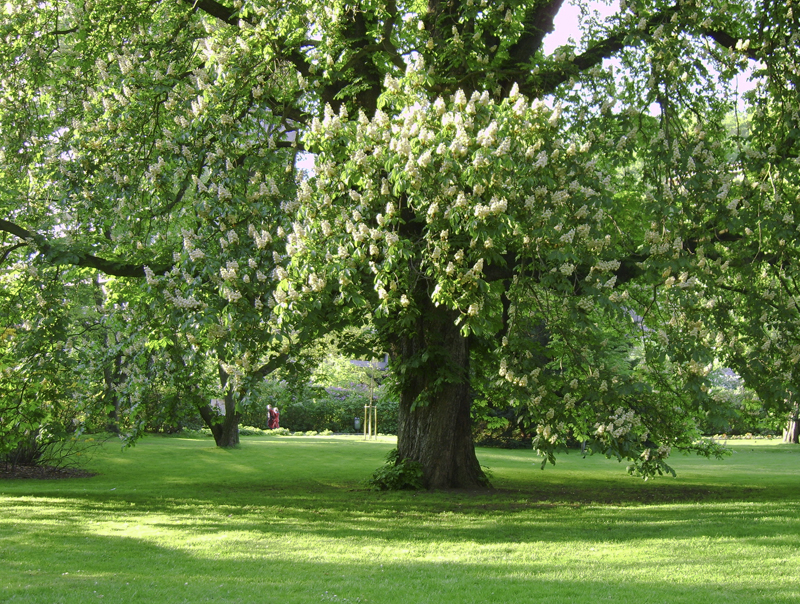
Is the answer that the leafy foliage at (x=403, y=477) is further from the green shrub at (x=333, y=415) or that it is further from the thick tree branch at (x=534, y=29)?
the green shrub at (x=333, y=415)

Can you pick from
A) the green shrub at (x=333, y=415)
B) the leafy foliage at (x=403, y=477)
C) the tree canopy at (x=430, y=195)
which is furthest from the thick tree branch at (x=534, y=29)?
the green shrub at (x=333, y=415)

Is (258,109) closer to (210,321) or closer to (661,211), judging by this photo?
(210,321)

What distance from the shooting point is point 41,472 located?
57.9ft

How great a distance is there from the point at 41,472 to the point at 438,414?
10.0 meters

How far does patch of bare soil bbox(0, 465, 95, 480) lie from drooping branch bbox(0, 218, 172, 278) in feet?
22.7

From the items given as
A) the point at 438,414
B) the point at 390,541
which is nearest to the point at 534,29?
the point at 438,414

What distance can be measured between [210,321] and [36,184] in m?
7.68

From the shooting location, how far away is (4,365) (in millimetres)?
13469

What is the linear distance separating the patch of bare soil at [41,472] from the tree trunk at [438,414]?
8.41 metres

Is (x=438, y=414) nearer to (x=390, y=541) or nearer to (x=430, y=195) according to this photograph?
(x=390, y=541)

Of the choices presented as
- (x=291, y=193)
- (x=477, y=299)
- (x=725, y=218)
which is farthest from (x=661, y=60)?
(x=291, y=193)

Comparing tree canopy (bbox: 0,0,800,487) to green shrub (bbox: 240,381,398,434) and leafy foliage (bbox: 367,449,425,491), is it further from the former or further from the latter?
green shrub (bbox: 240,381,398,434)

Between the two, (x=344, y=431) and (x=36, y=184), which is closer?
(x=36, y=184)

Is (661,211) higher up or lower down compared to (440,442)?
higher up
